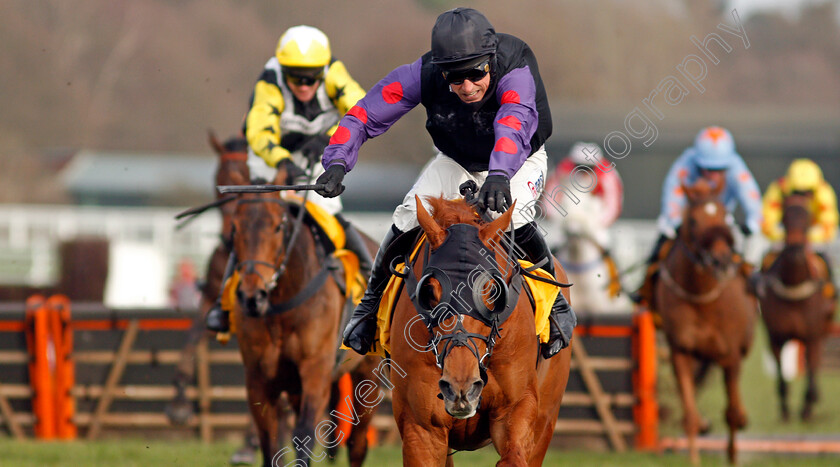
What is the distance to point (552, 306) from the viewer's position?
465 cm

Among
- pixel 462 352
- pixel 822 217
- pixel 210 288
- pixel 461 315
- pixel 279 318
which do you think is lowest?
pixel 210 288

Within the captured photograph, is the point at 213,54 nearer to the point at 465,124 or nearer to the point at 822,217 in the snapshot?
the point at 822,217

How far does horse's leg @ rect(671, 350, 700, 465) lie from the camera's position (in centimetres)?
864

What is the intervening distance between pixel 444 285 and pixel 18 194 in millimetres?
23070

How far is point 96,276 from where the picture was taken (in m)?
14.3

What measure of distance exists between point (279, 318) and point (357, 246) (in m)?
0.88

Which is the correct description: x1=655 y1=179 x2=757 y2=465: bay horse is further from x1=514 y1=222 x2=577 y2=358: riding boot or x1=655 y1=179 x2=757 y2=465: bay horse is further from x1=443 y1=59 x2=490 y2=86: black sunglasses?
x1=443 y1=59 x2=490 y2=86: black sunglasses

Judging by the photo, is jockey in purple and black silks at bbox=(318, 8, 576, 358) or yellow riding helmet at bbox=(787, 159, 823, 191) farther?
yellow riding helmet at bbox=(787, 159, 823, 191)

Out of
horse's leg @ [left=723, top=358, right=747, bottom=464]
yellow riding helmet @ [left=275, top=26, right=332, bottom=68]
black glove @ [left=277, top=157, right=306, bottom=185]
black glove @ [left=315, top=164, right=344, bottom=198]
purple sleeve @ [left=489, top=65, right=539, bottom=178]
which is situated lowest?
horse's leg @ [left=723, top=358, right=747, bottom=464]

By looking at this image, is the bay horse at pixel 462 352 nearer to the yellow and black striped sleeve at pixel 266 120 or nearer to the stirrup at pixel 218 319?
the yellow and black striped sleeve at pixel 266 120

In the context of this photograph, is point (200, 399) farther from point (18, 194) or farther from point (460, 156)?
point (18, 194)

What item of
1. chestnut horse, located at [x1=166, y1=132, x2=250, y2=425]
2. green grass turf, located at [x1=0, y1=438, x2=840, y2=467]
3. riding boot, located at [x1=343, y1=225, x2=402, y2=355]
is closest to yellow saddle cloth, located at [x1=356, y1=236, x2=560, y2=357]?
riding boot, located at [x1=343, y1=225, x2=402, y2=355]

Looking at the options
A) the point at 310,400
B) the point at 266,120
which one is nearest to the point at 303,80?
the point at 266,120

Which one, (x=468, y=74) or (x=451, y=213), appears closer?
(x=451, y=213)
